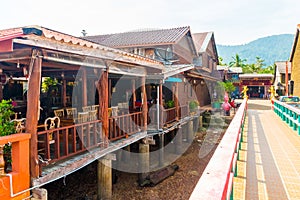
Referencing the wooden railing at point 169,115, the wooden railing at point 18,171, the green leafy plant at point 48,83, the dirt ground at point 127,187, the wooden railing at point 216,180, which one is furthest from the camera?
the green leafy plant at point 48,83

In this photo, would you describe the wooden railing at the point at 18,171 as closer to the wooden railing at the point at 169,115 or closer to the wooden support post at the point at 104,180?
the wooden support post at the point at 104,180

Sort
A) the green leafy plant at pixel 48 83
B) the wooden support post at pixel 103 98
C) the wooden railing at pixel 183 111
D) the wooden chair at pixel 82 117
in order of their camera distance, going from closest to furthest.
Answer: the wooden support post at pixel 103 98
the wooden chair at pixel 82 117
the green leafy plant at pixel 48 83
the wooden railing at pixel 183 111

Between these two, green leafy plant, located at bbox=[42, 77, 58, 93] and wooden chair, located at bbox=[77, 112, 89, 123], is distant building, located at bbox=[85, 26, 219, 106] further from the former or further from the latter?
wooden chair, located at bbox=[77, 112, 89, 123]

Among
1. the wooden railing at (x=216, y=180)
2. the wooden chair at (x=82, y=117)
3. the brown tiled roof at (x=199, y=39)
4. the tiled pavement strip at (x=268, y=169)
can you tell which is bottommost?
the tiled pavement strip at (x=268, y=169)

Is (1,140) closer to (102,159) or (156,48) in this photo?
(102,159)

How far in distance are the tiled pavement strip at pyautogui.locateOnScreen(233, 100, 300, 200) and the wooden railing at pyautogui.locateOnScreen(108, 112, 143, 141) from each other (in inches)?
145

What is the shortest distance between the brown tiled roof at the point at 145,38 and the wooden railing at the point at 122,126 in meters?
6.81

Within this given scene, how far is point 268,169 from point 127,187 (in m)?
5.40

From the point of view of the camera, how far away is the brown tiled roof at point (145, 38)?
14.3 meters

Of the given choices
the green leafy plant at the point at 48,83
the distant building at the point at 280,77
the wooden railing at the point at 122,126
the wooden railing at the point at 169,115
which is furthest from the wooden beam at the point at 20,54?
the distant building at the point at 280,77

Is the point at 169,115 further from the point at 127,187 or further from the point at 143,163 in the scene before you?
the point at 127,187

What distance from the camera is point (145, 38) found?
15.3 meters

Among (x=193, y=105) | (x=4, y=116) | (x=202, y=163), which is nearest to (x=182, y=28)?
(x=193, y=105)

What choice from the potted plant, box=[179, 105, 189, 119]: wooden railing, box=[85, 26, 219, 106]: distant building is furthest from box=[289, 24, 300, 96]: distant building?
the potted plant
